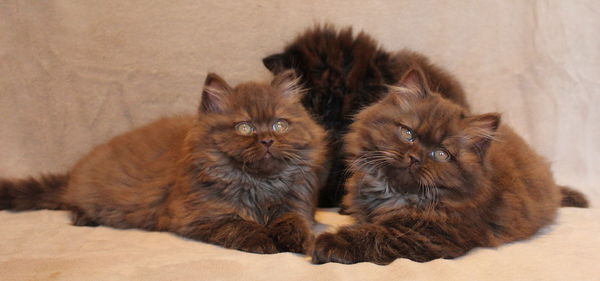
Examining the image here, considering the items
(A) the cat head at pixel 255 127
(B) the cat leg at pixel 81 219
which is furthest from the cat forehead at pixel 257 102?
(B) the cat leg at pixel 81 219

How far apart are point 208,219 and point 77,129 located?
163 cm

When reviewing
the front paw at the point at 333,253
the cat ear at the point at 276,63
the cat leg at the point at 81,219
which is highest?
the cat ear at the point at 276,63

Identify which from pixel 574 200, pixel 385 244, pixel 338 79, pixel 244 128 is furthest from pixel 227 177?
pixel 574 200

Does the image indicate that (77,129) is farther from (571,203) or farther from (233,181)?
(571,203)

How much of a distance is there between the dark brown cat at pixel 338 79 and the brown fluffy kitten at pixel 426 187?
0.66 m

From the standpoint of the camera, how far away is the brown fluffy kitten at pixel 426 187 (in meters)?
2.07

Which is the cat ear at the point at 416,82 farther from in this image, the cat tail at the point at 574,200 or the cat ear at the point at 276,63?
the cat tail at the point at 574,200

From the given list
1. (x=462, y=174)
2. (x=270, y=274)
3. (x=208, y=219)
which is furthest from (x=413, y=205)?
(x=208, y=219)

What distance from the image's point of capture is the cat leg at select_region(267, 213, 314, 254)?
7.14 ft

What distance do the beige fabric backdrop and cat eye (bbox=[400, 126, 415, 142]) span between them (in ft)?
5.07

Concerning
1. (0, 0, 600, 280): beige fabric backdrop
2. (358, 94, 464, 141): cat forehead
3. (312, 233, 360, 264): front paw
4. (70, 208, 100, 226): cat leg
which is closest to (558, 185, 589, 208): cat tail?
(0, 0, 600, 280): beige fabric backdrop

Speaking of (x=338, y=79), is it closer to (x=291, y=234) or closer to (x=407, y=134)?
(x=407, y=134)

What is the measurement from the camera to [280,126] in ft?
7.91

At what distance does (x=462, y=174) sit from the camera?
215cm
